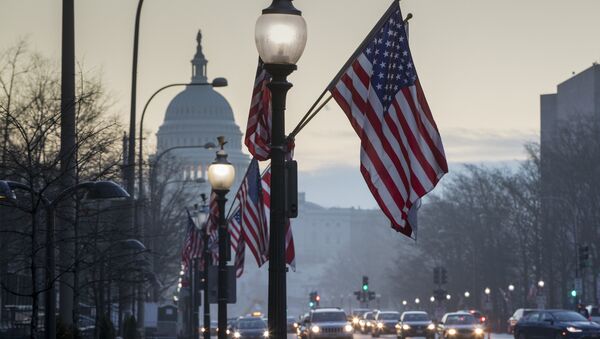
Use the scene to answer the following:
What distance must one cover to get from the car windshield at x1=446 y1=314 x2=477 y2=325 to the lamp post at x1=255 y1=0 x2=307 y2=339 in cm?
5014

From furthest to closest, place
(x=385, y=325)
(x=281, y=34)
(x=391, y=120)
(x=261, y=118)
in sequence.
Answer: (x=385, y=325), (x=261, y=118), (x=391, y=120), (x=281, y=34)

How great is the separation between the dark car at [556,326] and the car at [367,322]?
3743cm

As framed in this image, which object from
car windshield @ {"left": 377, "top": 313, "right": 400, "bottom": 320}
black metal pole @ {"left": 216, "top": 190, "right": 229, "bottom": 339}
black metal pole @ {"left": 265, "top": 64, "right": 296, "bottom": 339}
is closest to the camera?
black metal pole @ {"left": 265, "top": 64, "right": 296, "bottom": 339}

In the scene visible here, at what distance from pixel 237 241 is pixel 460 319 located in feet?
94.0

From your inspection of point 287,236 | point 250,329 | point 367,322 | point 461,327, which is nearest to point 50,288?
point 287,236

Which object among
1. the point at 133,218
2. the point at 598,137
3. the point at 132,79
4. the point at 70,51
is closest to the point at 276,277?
the point at 70,51

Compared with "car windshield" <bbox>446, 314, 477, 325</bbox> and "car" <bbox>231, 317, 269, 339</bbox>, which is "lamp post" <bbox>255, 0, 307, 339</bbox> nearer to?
"car" <bbox>231, 317, 269, 339</bbox>

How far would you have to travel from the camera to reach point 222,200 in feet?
103

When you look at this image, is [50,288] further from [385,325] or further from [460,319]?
[385,325]

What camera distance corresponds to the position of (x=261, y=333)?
6775cm

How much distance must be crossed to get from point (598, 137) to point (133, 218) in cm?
4795

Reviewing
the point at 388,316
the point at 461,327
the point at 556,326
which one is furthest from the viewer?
the point at 388,316

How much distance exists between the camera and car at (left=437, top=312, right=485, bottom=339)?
214 feet

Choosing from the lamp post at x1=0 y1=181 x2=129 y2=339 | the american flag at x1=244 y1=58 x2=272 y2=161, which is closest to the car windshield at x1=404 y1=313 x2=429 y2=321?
the lamp post at x1=0 y1=181 x2=129 y2=339
